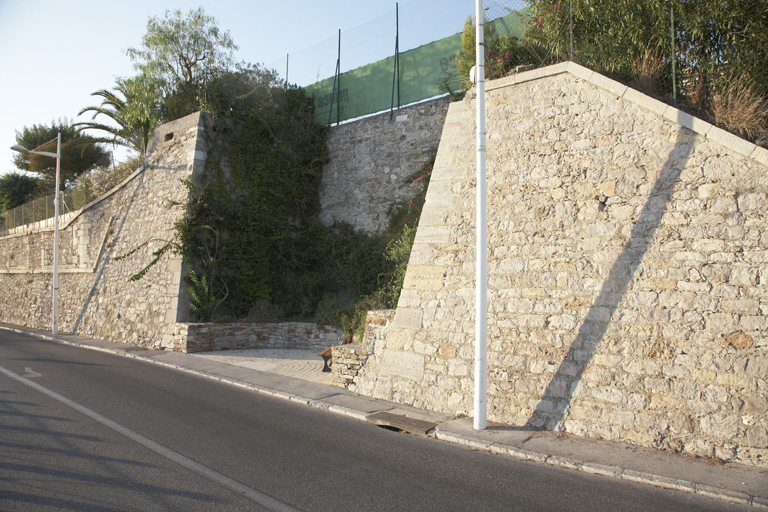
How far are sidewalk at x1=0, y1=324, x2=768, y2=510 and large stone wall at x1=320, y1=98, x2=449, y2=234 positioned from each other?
600cm

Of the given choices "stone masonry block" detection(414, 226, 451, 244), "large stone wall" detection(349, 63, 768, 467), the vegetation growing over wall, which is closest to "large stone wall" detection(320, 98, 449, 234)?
the vegetation growing over wall

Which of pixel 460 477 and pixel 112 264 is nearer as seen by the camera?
pixel 460 477

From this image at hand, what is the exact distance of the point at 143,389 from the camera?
8156mm

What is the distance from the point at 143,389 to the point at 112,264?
30.8 ft

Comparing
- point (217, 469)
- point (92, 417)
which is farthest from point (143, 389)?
point (217, 469)

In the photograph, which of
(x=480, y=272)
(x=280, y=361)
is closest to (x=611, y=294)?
(x=480, y=272)

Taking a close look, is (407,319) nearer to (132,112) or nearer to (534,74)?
(534,74)

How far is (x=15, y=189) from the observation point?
30.4 m

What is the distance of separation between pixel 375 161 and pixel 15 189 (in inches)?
1092

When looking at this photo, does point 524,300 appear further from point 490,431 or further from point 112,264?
point 112,264

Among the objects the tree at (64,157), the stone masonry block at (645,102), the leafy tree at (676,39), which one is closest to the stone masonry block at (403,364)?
the stone masonry block at (645,102)

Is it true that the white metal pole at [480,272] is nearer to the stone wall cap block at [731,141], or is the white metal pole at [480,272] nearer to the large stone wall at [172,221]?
the stone wall cap block at [731,141]

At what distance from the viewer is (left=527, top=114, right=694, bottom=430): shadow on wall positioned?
589 cm

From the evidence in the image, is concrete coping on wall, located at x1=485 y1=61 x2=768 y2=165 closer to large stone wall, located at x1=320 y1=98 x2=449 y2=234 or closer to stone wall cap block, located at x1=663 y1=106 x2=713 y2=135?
stone wall cap block, located at x1=663 y1=106 x2=713 y2=135
